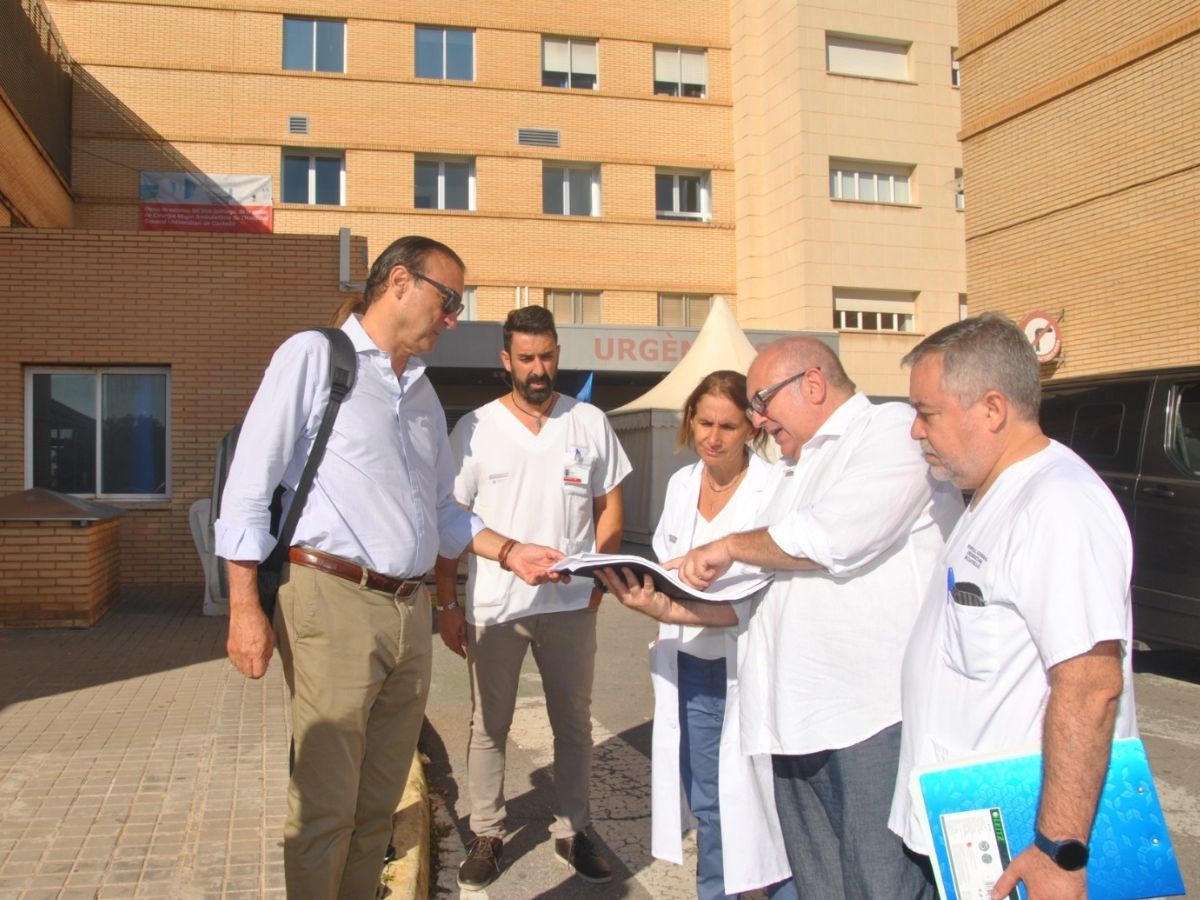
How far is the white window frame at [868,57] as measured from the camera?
26438 mm

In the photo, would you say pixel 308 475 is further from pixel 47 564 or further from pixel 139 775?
pixel 47 564

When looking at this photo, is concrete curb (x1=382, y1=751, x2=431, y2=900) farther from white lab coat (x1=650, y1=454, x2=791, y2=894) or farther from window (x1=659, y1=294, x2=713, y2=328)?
window (x1=659, y1=294, x2=713, y2=328)

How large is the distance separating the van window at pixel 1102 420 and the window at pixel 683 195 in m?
19.6

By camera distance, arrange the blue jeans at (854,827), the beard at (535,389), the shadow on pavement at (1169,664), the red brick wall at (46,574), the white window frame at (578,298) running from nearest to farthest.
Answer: the blue jeans at (854,827)
the beard at (535,389)
the shadow on pavement at (1169,664)
the red brick wall at (46,574)
the white window frame at (578,298)

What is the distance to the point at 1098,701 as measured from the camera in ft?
6.15

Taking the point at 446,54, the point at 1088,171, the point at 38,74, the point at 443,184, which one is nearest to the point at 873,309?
the point at 1088,171

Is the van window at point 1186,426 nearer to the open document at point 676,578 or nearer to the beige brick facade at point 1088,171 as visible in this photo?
the open document at point 676,578

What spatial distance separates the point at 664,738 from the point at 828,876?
105 centimetres

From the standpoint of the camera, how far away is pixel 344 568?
2.94 metres

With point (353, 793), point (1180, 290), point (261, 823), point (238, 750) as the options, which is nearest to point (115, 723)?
point (238, 750)

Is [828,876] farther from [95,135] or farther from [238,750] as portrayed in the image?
[95,135]

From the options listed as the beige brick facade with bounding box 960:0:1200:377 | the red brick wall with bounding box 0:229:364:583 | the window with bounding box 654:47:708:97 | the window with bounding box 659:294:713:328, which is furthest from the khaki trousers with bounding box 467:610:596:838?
the window with bounding box 654:47:708:97

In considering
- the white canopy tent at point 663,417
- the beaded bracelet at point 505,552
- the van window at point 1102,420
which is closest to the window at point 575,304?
the white canopy tent at point 663,417

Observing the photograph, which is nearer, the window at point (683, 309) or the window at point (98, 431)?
the window at point (98, 431)
